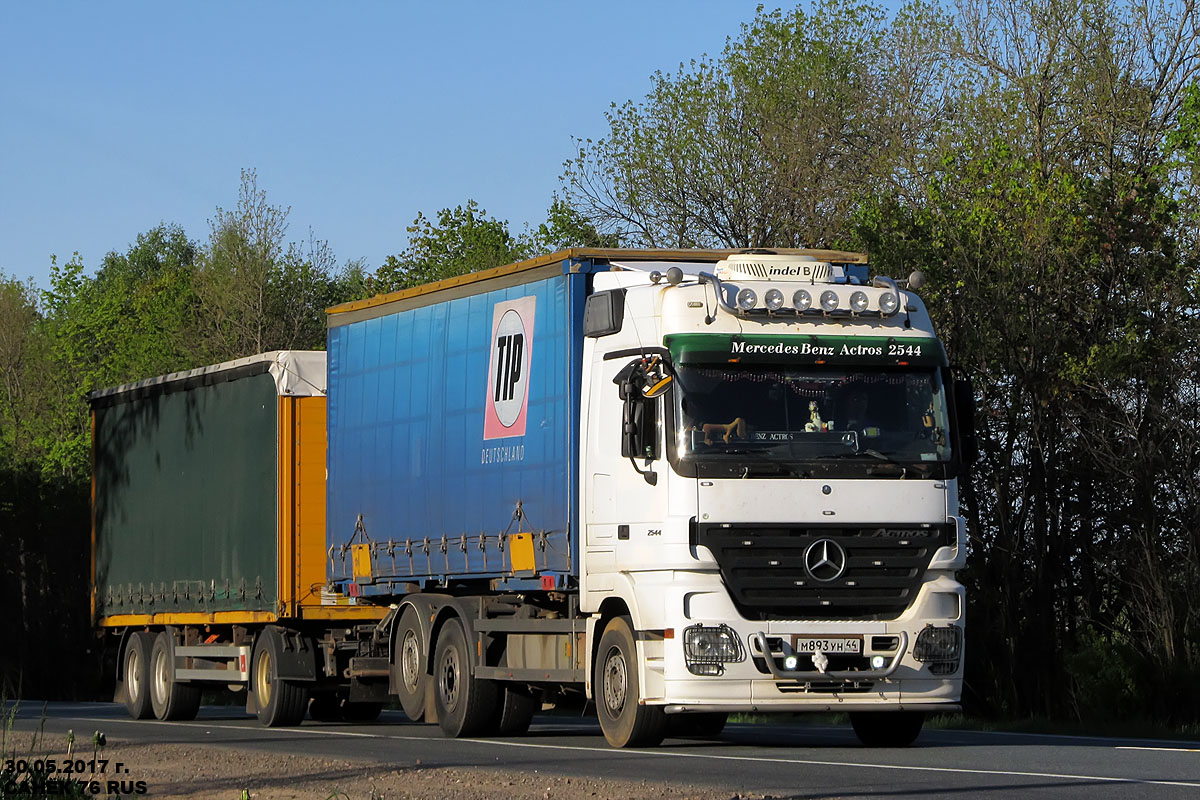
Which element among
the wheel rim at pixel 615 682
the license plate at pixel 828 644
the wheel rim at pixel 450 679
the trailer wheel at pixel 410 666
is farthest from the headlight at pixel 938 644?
the trailer wheel at pixel 410 666

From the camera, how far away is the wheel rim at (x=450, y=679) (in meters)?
18.2

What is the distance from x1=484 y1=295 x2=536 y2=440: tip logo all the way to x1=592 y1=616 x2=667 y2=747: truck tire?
92.5 inches

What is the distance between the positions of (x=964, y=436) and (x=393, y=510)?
246 inches

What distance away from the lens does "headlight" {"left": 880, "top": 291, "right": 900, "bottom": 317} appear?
15.9 metres

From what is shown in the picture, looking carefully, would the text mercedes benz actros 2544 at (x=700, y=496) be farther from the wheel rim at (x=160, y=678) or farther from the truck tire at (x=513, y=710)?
the wheel rim at (x=160, y=678)

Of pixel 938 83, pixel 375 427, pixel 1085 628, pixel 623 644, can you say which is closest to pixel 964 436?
pixel 623 644

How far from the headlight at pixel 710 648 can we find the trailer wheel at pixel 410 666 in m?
4.76

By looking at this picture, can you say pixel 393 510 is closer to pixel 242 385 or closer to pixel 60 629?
pixel 242 385

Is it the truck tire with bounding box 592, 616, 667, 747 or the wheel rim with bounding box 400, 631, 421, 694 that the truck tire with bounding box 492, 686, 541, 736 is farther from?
the truck tire with bounding box 592, 616, 667, 747

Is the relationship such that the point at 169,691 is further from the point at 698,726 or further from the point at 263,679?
the point at 698,726

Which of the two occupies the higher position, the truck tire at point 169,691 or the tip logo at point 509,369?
the tip logo at point 509,369

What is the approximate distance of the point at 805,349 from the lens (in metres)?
15.4

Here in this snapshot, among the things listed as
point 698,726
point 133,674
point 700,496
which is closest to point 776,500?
point 700,496

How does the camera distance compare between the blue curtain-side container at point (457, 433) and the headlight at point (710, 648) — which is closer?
the headlight at point (710, 648)
